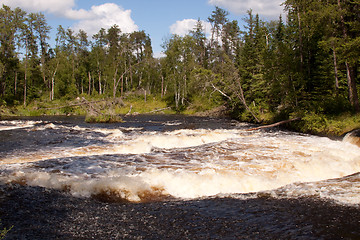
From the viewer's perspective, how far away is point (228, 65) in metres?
30.8

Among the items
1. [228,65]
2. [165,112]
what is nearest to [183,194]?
[228,65]

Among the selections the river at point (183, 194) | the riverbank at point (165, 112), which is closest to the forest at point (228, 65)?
the riverbank at point (165, 112)

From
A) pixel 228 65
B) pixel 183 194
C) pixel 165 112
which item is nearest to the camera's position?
pixel 183 194

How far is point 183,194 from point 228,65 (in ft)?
84.1

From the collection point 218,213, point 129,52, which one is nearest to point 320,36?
point 218,213

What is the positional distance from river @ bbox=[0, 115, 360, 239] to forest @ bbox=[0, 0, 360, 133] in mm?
10971

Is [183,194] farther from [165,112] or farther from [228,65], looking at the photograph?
[165,112]

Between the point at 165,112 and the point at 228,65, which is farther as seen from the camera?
the point at 165,112

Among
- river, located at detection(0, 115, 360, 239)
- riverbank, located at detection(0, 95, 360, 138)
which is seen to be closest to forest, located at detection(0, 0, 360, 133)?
riverbank, located at detection(0, 95, 360, 138)

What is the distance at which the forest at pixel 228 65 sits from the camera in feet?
64.3

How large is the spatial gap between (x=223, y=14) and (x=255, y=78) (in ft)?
128

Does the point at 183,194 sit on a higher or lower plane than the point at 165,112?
lower

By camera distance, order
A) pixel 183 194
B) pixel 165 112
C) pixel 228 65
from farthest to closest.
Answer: pixel 165 112, pixel 228 65, pixel 183 194

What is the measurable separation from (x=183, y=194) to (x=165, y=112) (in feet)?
137
